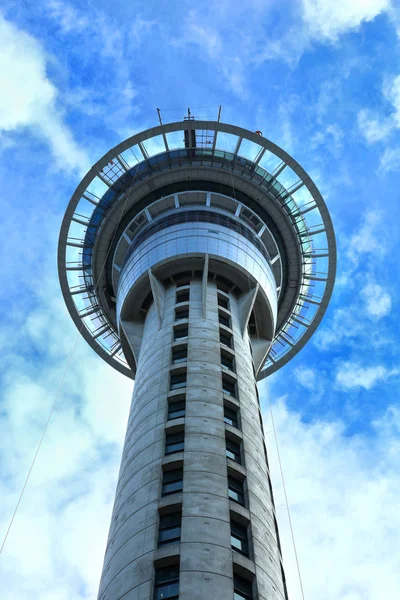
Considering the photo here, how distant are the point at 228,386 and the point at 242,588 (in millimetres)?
15053

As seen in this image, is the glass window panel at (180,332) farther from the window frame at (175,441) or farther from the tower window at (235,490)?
the tower window at (235,490)

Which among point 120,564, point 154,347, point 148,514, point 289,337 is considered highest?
point 289,337

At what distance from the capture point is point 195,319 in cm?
4528

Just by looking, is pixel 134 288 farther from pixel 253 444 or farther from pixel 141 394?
pixel 253 444

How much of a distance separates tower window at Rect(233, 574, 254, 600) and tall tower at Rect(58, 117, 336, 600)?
A: 66 millimetres

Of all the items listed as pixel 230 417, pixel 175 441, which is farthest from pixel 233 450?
pixel 175 441

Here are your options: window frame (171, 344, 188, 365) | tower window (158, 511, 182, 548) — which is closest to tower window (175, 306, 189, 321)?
window frame (171, 344, 188, 365)

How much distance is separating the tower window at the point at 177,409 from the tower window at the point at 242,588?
1080 centimetres

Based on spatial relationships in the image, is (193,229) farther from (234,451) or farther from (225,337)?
(234,451)

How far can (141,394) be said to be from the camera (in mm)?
40281

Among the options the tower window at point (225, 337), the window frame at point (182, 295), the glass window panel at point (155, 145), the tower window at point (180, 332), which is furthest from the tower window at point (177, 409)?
the glass window panel at point (155, 145)

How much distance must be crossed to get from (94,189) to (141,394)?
2436 cm

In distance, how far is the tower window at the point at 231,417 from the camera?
37225 mm

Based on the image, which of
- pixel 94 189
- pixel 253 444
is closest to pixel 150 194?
pixel 94 189
